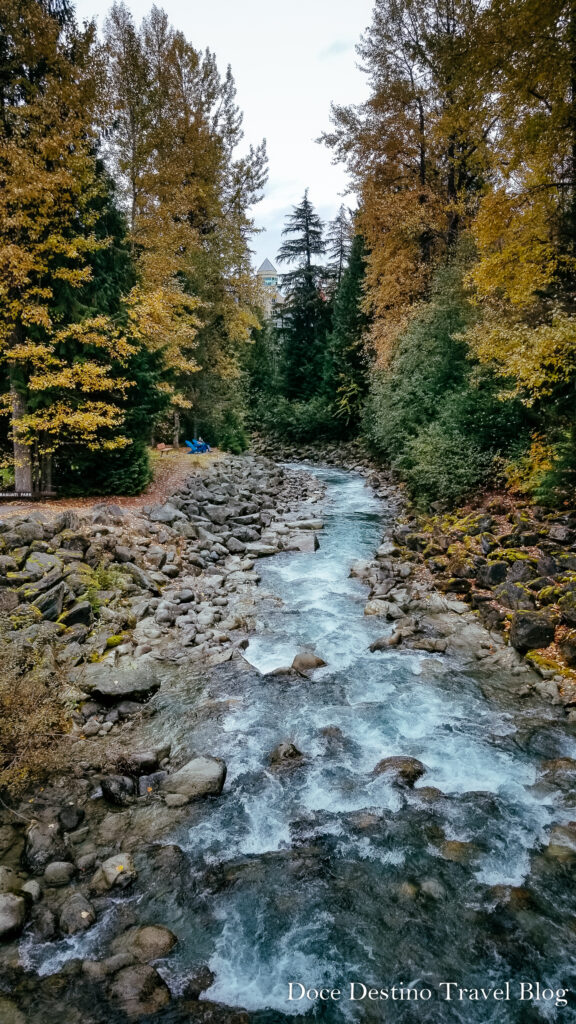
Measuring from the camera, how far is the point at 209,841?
4414 millimetres

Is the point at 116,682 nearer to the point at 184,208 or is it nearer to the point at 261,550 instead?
the point at 261,550

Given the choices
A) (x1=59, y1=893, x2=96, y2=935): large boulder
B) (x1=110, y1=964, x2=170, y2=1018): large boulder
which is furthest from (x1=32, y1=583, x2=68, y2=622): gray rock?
(x1=110, y1=964, x2=170, y2=1018): large boulder

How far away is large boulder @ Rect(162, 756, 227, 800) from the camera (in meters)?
4.92

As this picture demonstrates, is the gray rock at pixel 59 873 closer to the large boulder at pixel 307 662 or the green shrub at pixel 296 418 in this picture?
the large boulder at pixel 307 662

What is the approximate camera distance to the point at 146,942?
137 inches

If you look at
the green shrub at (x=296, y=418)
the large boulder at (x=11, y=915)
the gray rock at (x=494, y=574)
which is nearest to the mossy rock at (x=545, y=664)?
the gray rock at (x=494, y=574)

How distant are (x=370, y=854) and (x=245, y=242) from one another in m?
23.6

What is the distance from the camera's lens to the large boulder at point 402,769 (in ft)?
16.8

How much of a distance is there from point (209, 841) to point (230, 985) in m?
1.17

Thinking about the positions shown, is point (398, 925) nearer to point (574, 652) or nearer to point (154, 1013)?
point (154, 1013)

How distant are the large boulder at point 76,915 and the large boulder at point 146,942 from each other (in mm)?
279

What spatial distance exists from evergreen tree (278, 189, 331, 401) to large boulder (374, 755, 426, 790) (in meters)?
31.1

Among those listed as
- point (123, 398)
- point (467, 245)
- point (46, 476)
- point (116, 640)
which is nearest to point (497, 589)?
point (116, 640)

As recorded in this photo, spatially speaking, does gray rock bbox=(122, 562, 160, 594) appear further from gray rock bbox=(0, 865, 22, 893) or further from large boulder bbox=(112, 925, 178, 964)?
large boulder bbox=(112, 925, 178, 964)
